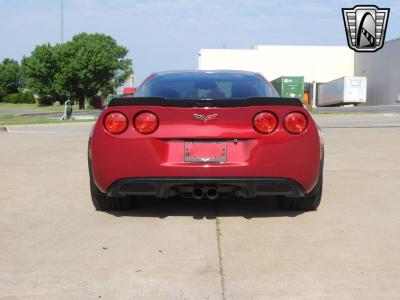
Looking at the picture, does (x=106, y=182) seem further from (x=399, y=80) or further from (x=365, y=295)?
(x=399, y=80)

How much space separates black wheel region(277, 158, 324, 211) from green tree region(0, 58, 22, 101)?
9842 cm

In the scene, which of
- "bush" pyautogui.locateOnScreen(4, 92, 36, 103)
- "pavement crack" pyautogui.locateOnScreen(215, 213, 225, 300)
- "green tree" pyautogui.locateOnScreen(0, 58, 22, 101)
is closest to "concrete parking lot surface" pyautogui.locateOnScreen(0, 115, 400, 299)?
"pavement crack" pyautogui.locateOnScreen(215, 213, 225, 300)

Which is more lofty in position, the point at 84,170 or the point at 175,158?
the point at 175,158

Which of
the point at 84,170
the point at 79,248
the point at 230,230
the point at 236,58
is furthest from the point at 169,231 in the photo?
the point at 236,58

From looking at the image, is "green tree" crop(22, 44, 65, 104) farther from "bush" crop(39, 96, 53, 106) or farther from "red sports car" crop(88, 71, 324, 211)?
"red sports car" crop(88, 71, 324, 211)

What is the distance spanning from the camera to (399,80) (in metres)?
57.2

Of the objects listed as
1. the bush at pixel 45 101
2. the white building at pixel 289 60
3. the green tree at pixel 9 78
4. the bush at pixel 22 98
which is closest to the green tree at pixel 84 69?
the bush at pixel 45 101

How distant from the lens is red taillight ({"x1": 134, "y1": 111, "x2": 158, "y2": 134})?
449 centimetres

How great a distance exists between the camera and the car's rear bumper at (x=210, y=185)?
4453mm

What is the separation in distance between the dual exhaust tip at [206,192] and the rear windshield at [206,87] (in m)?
1.13

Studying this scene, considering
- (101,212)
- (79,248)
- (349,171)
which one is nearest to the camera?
(79,248)

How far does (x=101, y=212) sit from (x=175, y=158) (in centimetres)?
117

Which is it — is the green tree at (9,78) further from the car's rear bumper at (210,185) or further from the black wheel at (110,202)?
the car's rear bumper at (210,185)

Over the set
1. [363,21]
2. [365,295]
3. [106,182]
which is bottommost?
[365,295]
